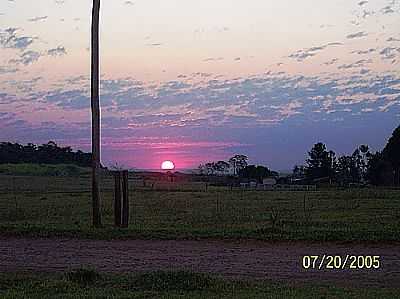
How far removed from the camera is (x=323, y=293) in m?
9.42

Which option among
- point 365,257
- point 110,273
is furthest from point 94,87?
point 365,257

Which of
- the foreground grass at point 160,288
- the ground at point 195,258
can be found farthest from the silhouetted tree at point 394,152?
the foreground grass at point 160,288

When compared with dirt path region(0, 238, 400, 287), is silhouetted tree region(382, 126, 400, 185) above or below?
above

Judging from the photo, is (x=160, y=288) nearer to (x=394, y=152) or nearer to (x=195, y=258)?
(x=195, y=258)

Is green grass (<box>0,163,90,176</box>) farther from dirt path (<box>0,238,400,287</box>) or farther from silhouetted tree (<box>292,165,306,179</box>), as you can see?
dirt path (<box>0,238,400,287</box>)

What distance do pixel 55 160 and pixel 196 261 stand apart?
10556 cm

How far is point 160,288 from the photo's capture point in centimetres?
972
